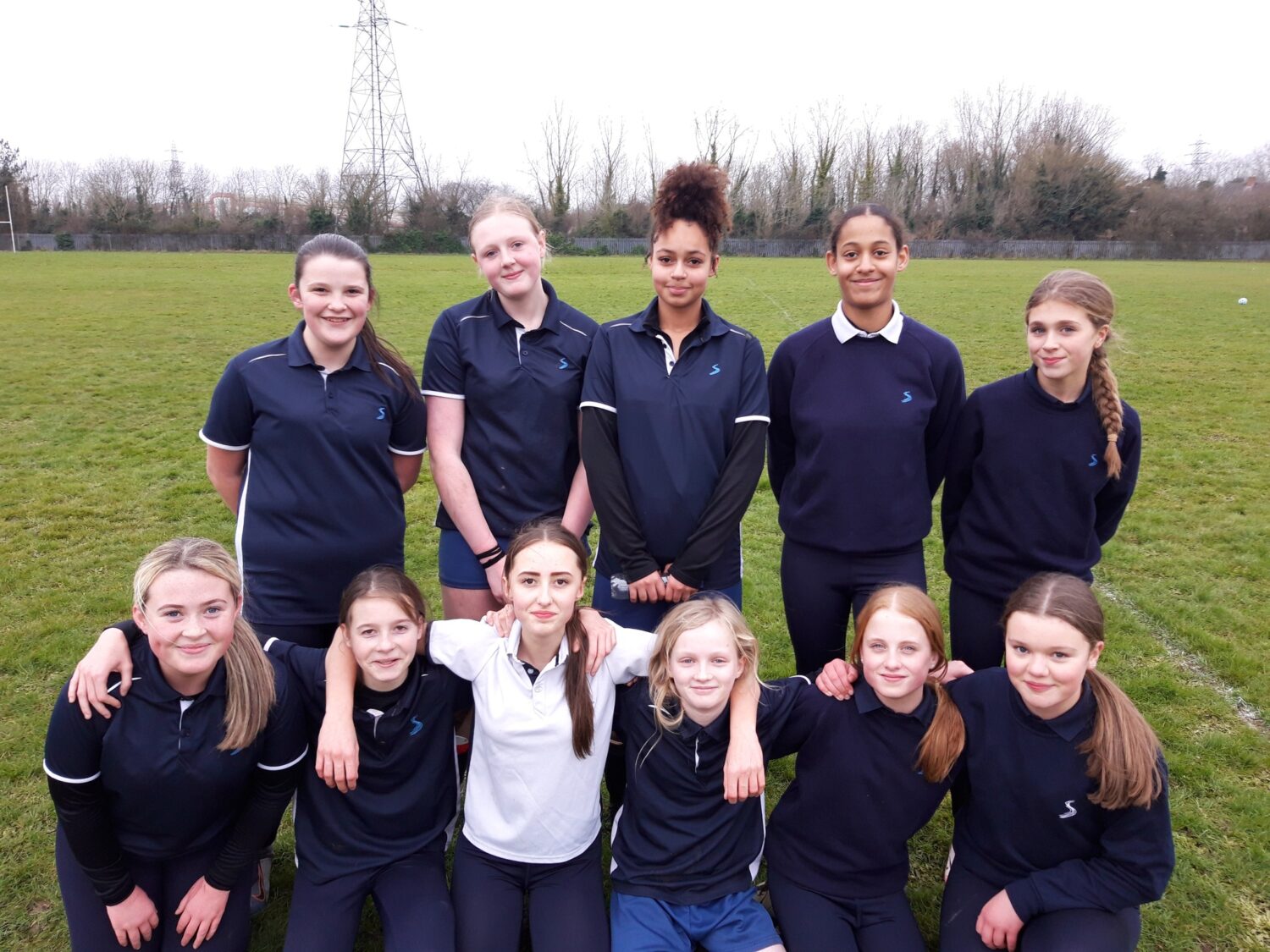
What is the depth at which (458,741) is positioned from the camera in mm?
3531

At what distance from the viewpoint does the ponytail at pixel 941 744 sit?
264 cm

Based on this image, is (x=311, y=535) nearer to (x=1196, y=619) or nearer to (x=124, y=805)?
(x=124, y=805)

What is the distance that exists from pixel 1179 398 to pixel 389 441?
447 inches

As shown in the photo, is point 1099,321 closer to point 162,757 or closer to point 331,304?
point 331,304

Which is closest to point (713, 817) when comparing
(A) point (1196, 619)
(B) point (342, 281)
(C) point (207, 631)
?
(C) point (207, 631)

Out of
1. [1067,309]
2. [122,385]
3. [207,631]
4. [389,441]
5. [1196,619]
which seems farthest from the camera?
[122,385]

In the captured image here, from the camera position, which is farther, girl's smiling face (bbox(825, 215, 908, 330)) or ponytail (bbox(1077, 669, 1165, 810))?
girl's smiling face (bbox(825, 215, 908, 330))

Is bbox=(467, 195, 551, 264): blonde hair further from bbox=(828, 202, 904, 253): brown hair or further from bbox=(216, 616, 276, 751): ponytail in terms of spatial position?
bbox=(216, 616, 276, 751): ponytail

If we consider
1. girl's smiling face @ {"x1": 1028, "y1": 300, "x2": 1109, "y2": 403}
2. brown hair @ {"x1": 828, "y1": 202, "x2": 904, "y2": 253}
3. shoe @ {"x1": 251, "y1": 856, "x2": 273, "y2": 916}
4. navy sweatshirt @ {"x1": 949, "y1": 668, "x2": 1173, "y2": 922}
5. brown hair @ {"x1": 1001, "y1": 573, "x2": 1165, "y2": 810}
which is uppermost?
brown hair @ {"x1": 828, "y1": 202, "x2": 904, "y2": 253}

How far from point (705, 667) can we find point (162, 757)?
1.56m

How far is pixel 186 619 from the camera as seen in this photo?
2436mm

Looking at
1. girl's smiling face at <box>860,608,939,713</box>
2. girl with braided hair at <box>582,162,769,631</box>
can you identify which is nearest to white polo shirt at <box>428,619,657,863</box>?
girl with braided hair at <box>582,162,769,631</box>

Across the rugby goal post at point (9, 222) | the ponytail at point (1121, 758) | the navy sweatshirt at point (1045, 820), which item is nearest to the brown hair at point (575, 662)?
the navy sweatshirt at point (1045, 820)

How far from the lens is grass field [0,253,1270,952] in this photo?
3238 mm
